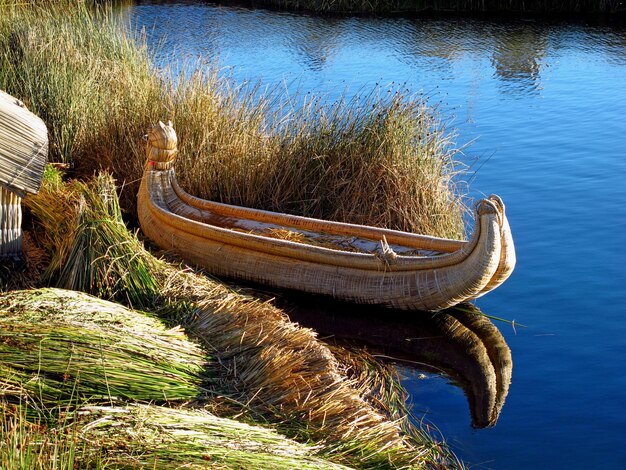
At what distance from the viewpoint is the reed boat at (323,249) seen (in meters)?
5.07

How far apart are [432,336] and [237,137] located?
2.66 meters

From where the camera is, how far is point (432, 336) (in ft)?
18.0

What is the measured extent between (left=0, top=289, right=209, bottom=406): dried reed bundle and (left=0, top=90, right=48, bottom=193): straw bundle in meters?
0.97

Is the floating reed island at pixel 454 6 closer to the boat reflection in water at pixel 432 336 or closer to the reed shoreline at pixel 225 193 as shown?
the reed shoreline at pixel 225 193

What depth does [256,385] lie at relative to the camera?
4.00 meters

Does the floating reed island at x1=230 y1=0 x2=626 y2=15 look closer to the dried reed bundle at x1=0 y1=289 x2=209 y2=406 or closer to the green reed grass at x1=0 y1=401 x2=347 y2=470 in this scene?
the dried reed bundle at x1=0 y1=289 x2=209 y2=406

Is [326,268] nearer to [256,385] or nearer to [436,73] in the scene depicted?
[256,385]

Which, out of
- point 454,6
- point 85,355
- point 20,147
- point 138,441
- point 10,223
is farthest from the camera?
point 454,6

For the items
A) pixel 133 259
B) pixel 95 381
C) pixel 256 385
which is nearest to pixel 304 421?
pixel 256 385

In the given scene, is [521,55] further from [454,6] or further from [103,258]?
[103,258]

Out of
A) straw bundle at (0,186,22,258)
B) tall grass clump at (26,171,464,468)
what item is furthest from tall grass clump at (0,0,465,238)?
straw bundle at (0,186,22,258)

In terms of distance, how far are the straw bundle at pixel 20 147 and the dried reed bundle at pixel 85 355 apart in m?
0.97

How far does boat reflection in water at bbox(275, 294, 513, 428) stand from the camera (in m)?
5.13

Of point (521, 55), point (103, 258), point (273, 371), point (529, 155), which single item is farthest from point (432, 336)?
point (521, 55)
